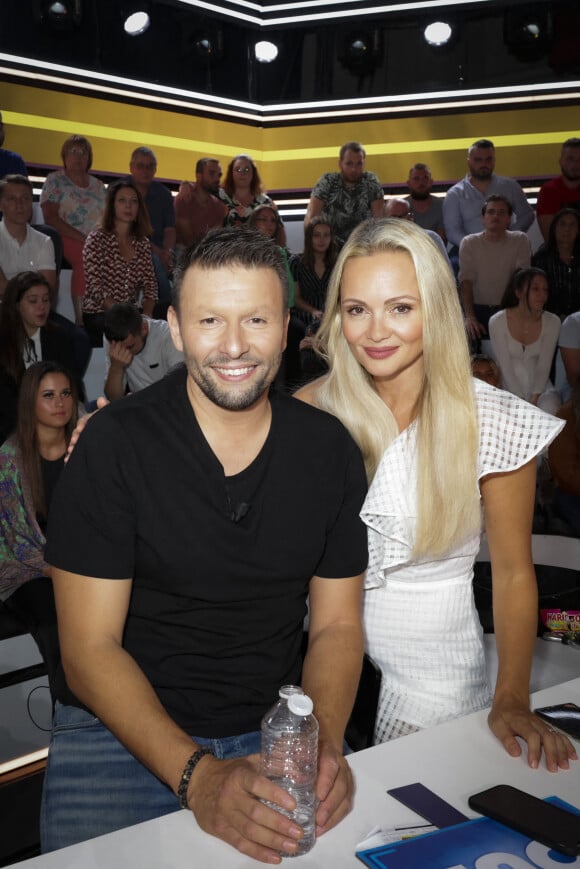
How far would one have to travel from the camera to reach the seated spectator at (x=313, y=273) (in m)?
6.37

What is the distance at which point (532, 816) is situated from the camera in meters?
1.24

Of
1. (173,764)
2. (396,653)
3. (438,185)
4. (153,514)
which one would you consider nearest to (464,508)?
(396,653)

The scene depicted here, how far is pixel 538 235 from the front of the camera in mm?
7699

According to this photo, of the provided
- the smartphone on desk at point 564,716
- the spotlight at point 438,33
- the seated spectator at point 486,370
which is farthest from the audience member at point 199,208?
the smartphone on desk at point 564,716

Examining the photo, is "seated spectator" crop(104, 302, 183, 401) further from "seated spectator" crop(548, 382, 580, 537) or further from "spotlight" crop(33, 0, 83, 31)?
"spotlight" crop(33, 0, 83, 31)

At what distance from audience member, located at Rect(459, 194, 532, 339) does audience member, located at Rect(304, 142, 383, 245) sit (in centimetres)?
87

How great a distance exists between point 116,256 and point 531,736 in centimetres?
469

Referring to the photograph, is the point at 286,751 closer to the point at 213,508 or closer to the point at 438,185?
the point at 213,508

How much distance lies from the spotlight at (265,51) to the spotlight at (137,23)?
1434 millimetres

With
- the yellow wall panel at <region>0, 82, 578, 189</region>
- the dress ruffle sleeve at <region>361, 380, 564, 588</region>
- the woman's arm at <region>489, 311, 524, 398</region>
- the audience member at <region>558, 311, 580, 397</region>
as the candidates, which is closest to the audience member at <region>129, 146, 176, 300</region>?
the yellow wall panel at <region>0, 82, 578, 189</region>

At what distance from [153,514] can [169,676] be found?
0.98 ft

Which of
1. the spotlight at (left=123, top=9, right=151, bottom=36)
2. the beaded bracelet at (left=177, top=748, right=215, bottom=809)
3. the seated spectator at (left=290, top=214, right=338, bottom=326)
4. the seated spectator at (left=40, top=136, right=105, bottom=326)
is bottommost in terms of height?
the beaded bracelet at (left=177, top=748, right=215, bottom=809)

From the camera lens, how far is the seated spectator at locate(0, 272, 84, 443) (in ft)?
15.9

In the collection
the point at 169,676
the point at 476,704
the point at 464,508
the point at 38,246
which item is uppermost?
the point at 38,246
